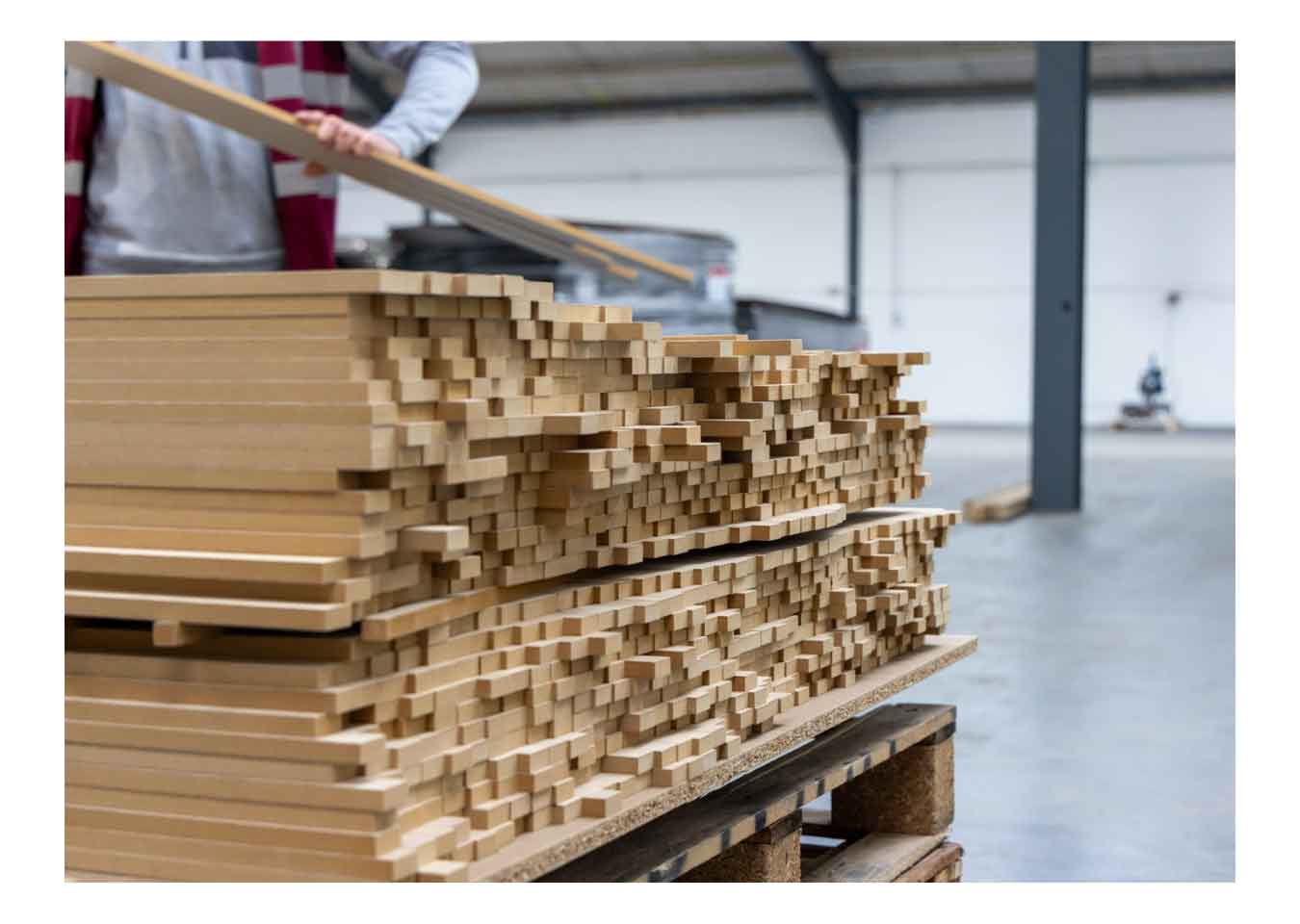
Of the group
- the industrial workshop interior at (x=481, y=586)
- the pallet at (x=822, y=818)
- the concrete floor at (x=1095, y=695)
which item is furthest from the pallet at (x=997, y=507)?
the pallet at (x=822, y=818)

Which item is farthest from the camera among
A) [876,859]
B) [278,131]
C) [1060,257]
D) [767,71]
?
[767,71]

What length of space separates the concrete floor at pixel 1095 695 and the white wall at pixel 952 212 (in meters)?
10.5

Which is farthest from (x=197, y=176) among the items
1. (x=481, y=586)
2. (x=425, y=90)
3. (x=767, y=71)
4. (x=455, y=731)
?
(x=767, y=71)

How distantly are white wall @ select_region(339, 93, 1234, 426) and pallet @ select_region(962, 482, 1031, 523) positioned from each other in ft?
33.4

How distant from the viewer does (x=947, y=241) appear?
20469 millimetres

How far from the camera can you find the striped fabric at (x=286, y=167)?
2.94 metres

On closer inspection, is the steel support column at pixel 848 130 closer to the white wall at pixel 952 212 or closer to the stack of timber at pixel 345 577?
the white wall at pixel 952 212

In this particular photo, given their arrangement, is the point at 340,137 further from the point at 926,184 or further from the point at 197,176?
the point at 926,184

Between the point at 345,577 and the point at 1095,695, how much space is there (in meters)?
3.71

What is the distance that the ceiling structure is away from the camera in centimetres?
1831

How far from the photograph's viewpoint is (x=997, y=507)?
31.8ft

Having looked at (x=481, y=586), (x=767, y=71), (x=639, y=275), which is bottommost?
(x=481, y=586)

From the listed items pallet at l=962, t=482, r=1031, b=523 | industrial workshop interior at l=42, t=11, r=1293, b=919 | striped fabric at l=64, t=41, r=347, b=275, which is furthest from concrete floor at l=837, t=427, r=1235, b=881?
striped fabric at l=64, t=41, r=347, b=275
